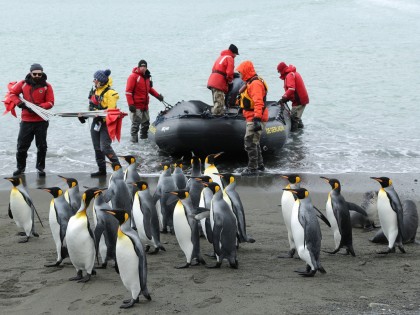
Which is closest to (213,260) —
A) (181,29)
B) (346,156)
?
(346,156)

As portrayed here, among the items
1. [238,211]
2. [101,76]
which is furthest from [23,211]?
[101,76]

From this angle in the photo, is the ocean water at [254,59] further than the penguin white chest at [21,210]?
Yes

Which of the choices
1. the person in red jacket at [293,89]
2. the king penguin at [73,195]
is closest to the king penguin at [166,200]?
the king penguin at [73,195]

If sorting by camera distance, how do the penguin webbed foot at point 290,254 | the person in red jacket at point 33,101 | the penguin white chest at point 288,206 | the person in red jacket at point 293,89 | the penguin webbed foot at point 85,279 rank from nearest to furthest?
the penguin webbed foot at point 85,279 → the penguin webbed foot at point 290,254 → the penguin white chest at point 288,206 → the person in red jacket at point 33,101 → the person in red jacket at point 293,89

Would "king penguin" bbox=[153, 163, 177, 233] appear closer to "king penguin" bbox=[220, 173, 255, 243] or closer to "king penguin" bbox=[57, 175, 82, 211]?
"king penguin" bbox=[220, 173, 255, 243]

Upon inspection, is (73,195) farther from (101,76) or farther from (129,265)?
(101,76)

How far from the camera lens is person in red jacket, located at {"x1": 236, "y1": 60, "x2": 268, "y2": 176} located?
12.0 meters

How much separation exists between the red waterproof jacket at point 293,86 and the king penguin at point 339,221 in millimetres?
7158

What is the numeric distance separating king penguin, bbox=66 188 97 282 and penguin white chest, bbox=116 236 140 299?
662 millimetres

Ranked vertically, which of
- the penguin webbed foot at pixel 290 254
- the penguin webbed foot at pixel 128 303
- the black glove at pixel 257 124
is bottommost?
→ the penguin webbed foot at pixel 128 303

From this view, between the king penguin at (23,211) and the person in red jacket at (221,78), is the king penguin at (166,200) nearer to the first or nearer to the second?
the king penguin at (23,211)

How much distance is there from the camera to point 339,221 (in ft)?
26.2

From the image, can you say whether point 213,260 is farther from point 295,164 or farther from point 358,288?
point 295,164

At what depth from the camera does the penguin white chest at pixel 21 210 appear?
8516mm
